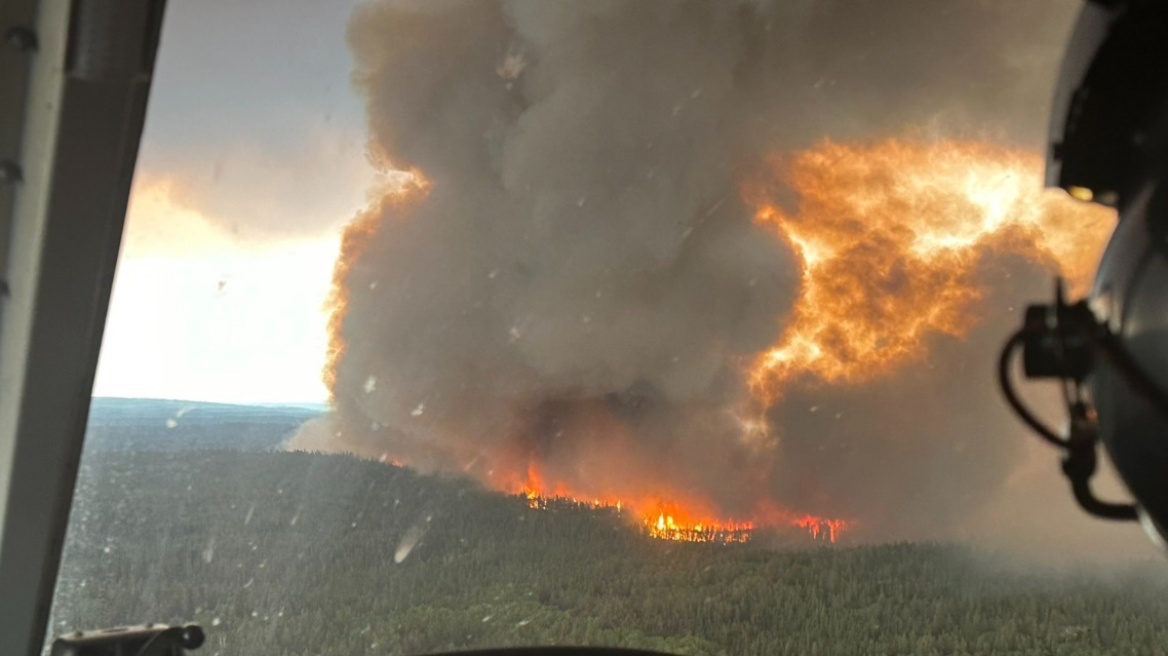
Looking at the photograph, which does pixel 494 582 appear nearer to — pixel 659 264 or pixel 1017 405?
pixel 659 264

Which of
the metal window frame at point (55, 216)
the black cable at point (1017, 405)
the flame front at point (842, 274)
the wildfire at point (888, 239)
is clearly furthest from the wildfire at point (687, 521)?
the black cable at point (1017, 405)

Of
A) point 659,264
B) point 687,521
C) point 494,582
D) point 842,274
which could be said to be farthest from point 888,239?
point 494,582

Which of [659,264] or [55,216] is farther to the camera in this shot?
[659,264]

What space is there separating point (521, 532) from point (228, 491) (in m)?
0.56

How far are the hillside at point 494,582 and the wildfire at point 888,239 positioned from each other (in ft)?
1.24

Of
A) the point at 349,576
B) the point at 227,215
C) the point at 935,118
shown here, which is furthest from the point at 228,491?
the point at 935,118

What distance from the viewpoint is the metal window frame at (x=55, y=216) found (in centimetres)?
102

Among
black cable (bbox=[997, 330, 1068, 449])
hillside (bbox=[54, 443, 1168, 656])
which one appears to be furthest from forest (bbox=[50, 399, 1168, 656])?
black cable (bbox=[997, 330, 1068, 449])

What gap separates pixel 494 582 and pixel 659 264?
2.32 ft

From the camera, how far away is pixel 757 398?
1995 mm

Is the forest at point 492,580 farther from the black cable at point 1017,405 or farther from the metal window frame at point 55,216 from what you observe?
the black cable at point 1017,405

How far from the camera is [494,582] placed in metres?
1.96

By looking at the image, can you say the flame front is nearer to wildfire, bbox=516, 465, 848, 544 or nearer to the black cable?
wildfire, bbox=516, 465, 848, 544

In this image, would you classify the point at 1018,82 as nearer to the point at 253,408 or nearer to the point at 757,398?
the point at 757,398
